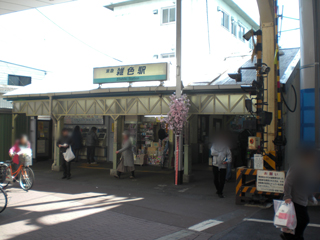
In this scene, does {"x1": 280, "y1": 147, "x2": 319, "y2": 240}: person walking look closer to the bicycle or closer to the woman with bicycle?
the bicycle

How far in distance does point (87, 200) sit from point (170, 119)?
370 centimetres

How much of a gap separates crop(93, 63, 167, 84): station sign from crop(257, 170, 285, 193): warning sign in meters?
5.05

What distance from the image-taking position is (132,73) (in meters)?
11.9

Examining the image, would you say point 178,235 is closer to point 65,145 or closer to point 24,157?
point 24,157

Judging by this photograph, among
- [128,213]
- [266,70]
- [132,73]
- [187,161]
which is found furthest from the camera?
[132,73]

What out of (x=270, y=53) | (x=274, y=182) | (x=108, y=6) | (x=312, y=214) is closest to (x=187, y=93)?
(x=270, y=53)

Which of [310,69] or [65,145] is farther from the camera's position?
[65,145]

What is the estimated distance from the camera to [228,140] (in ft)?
30.4

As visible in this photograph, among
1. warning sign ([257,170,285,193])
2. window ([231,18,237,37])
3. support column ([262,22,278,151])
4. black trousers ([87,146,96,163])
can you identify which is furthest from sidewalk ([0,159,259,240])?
window ([231,18,237,37])

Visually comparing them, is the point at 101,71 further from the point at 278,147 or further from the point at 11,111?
the point at 278,147

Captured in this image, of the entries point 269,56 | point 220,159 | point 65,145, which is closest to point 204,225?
point 220,159

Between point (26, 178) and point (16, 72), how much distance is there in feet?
48.2

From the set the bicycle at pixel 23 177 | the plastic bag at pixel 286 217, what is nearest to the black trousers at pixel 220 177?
the plastic bag at pixel 286 217

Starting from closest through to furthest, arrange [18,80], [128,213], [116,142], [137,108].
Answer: [128,213] < [137,108] < [116,142] < [18,80]
